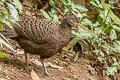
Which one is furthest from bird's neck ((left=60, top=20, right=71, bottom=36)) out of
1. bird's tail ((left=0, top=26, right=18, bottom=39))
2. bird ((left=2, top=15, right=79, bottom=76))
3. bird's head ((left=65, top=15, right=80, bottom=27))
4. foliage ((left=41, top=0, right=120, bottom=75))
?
bird's tail ((left=0, top=26, right=18, bottom=39))

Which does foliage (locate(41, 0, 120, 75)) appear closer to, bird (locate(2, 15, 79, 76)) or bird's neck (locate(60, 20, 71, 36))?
bird's neck (locate(60, 20, 71, 36))

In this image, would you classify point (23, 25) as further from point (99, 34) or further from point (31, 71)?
point (99, 34)

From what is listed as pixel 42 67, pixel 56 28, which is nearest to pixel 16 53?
pixel 42 67

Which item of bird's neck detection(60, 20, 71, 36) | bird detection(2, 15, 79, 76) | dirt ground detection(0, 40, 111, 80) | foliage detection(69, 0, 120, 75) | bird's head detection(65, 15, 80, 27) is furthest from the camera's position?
foliage detection(69, 0, 120, 75)

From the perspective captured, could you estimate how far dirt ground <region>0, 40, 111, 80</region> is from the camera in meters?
5.05

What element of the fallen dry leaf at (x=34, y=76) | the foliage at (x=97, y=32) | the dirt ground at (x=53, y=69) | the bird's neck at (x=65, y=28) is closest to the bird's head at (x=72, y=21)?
the bird's neck at (x=65, y=28)

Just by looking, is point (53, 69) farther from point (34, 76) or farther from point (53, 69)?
point (34, 76)

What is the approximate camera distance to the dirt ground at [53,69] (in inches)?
199

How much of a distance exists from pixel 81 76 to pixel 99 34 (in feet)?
3.10

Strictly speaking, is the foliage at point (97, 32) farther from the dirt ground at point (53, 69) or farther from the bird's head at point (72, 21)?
the bird's head at point (72, 21)

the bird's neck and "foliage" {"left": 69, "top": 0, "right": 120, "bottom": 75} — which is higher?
the bird's neck

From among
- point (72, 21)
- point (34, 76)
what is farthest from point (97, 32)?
point (34, 76)

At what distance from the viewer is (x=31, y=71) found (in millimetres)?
5332

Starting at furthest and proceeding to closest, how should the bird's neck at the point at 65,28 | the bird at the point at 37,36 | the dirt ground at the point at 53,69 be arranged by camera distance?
the bird's neck at the point at 65,28 < the bird at the point at 37,36 < the dirt ground at the point at 53,69
